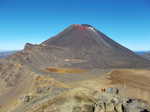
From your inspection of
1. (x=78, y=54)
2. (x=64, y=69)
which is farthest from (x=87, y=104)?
(x=78, y=54)

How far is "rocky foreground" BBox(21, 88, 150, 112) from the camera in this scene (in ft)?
57.9

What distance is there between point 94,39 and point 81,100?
11854cm

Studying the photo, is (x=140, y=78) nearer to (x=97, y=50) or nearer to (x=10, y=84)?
(x=10, y=84)

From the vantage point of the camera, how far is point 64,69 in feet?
224

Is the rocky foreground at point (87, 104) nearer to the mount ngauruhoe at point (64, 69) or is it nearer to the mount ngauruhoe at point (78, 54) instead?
the mount ngauruhoe at point (64, 69)

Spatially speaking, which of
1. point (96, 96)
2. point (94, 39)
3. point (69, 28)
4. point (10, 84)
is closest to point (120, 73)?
point (10, 84)

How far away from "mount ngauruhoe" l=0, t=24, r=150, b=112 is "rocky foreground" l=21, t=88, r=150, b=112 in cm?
31

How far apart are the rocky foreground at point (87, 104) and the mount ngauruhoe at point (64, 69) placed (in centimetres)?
31

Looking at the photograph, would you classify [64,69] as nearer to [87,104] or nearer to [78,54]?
[78,54]

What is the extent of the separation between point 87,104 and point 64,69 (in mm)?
50576

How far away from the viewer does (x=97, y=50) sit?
389 feet

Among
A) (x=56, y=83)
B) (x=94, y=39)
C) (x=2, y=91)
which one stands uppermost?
(x=94, y=39)

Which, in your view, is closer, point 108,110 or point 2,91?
point 108,110

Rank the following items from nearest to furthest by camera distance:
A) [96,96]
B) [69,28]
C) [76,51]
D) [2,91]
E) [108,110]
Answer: [108,110] < [96,96] < [2,91] < [76,51] < [69,28]
